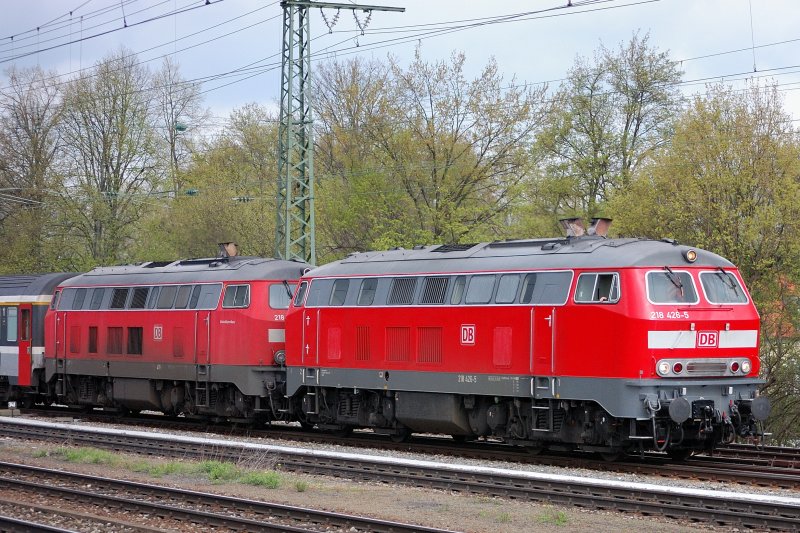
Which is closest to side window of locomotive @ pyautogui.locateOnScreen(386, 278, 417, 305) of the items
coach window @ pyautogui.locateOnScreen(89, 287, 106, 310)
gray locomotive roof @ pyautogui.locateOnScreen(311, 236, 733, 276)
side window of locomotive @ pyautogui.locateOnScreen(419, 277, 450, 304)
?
gray locomotive roof @ pyautogui.locateOnScreen(311, 236, 733, 276)

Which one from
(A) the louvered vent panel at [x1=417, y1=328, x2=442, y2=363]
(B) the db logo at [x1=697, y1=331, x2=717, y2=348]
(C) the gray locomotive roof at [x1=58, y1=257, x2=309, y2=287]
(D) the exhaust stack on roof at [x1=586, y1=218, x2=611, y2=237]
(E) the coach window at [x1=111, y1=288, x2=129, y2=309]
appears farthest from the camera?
(E) the coach window at [x1=111, y1=288, x2=129, y2=309]

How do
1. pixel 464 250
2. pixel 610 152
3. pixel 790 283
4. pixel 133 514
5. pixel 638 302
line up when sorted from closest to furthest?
pixel 133 514 → pixel 638 302 → pixel 464 250 → pixel 790 283 → pixel 610 152

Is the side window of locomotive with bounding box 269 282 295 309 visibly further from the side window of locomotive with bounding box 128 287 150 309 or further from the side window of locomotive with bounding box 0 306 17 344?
the side window of locomotive with bounding box 0 306 17 344

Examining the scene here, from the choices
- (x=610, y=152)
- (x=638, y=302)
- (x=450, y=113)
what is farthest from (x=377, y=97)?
(x=638, y=302)

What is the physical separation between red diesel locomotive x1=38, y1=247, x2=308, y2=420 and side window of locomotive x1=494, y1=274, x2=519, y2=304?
24.7 feet

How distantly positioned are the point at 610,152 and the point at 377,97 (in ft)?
40.6

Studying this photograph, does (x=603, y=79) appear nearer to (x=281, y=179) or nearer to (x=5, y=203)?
(x=281, y=179)

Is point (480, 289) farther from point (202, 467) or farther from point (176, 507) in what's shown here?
point (176, 507)

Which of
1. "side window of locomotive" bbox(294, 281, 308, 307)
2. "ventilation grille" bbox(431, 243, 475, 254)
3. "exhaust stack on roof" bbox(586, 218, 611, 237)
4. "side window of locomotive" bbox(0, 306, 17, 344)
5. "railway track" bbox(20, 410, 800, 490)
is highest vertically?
"exhaust stack on roof" bbox(586, 218, 611, 237)

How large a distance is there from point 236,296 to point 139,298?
416 centimetres

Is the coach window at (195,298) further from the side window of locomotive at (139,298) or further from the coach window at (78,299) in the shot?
the coach window at (78,299)

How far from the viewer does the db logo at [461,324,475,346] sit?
21.1 m

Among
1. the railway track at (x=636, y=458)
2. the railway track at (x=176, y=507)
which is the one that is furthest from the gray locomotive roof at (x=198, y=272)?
the railway track at (x=176, y=507)

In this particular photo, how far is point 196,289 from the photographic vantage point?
27.5 metres
